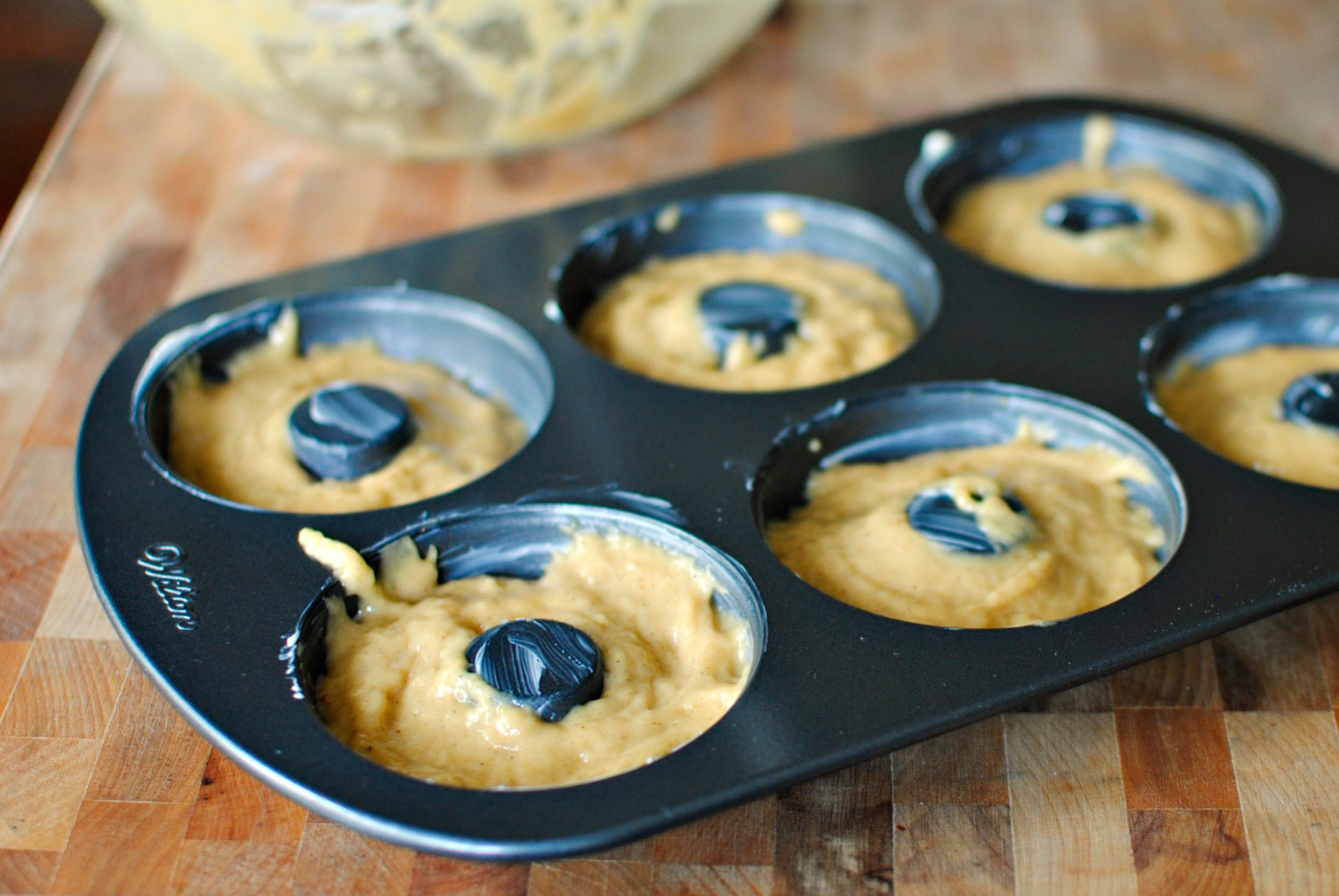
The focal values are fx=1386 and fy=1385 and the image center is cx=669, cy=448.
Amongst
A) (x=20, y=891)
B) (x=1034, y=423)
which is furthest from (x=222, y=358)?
(x=1034, y=423)

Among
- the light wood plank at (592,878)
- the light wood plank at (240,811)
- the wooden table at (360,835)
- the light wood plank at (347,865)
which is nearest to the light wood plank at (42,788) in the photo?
the wooden table at (360,835)

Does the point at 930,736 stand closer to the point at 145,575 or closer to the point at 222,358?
the point at 145,575

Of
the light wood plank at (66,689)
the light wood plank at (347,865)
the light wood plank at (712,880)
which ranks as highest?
the light wood plank at (66,689)

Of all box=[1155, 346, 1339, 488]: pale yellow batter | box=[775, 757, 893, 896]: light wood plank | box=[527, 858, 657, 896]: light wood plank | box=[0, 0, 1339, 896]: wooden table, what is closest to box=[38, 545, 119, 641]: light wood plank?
box=[0, 0, 1339, 896]: wooden table

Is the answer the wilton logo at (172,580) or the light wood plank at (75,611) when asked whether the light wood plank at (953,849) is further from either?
the light wood plank at (75,611)

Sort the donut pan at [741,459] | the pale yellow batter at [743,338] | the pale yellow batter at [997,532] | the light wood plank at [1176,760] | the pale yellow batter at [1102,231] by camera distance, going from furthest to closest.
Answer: the pale yellow batter at [1102,231], the pale yellow batter at [743,338], the pale yellow batter at [997,532], the light wood plank at [1176,760], the donut pan at [741,459]

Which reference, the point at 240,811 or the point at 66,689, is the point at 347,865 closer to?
the point at 240,811

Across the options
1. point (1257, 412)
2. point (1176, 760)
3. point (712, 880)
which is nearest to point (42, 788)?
point (712, 880)

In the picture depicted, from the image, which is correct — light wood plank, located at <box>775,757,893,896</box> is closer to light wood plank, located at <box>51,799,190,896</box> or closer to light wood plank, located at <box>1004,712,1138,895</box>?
light wood plank, located at <box>1004,712,1138,895</box>

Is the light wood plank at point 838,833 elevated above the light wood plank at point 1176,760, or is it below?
above
